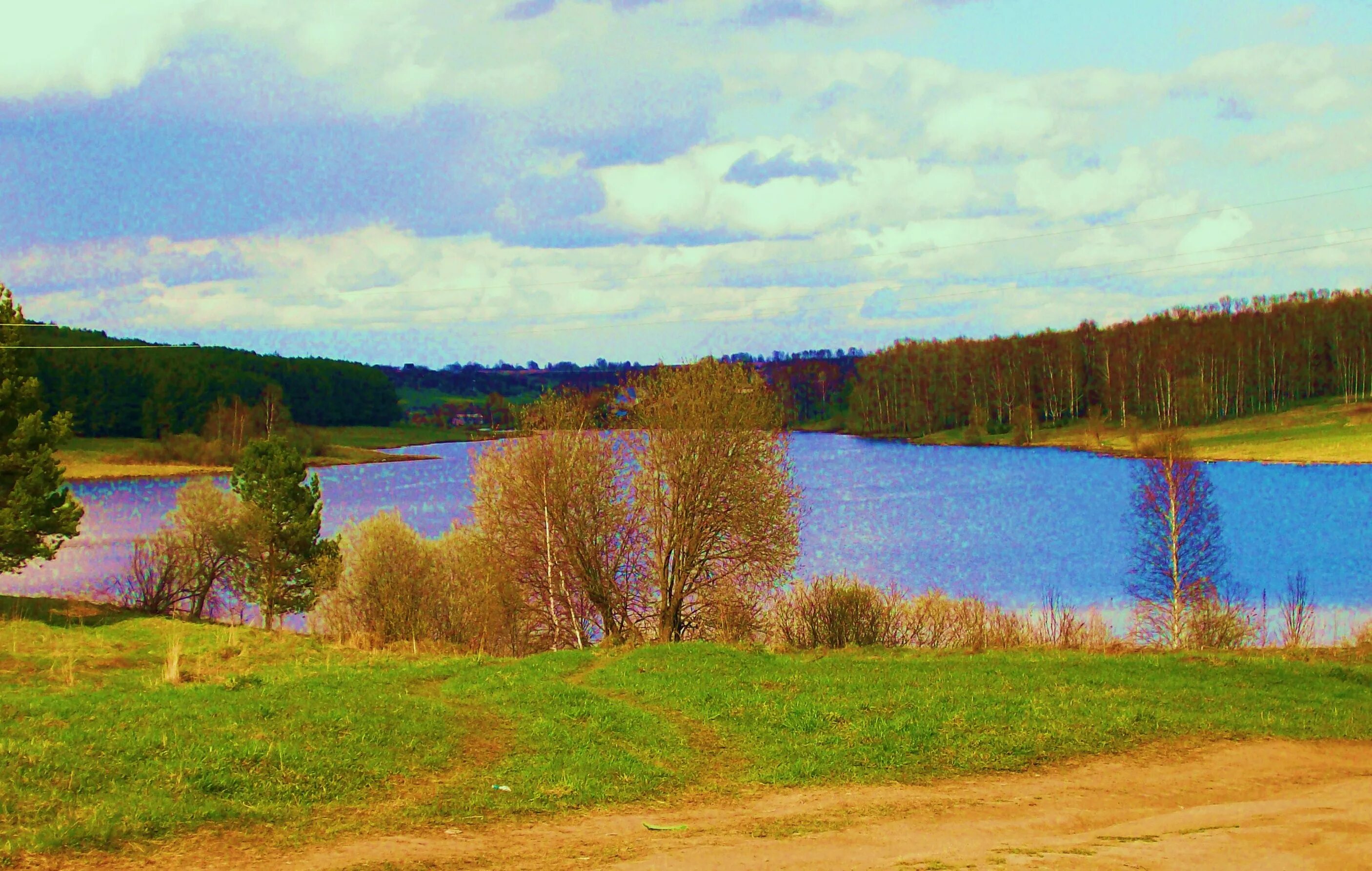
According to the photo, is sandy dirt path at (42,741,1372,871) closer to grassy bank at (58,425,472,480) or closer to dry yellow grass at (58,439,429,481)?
grassy bank at (58,425,472,480)

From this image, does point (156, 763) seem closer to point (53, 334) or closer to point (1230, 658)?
point (1230, 658)

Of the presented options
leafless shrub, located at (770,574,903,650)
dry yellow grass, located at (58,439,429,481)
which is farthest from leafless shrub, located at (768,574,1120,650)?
dry yellow grass, located at (58,439,429,481)

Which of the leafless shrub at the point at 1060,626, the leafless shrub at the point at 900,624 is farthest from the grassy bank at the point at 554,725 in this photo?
the leafless shrub at the point at 1060,626

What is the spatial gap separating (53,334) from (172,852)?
177527 millimetres

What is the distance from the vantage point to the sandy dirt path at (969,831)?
28.8 ft

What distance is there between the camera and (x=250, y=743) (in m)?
11.2

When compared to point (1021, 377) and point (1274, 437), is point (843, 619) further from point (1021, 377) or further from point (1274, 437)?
point (1021, 377)

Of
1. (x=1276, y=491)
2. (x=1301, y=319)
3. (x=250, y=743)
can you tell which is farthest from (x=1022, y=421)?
(x=250, y=743)

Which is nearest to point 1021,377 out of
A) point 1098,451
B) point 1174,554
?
point 1098,451

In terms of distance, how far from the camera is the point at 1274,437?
101 meters

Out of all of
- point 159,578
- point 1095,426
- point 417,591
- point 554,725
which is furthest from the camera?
point 1095,426

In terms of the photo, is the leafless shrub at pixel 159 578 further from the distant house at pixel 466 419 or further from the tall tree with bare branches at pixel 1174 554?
the distant house at pixel 466 419

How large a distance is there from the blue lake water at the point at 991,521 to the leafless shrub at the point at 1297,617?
158 cm

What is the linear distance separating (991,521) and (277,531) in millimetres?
38545
